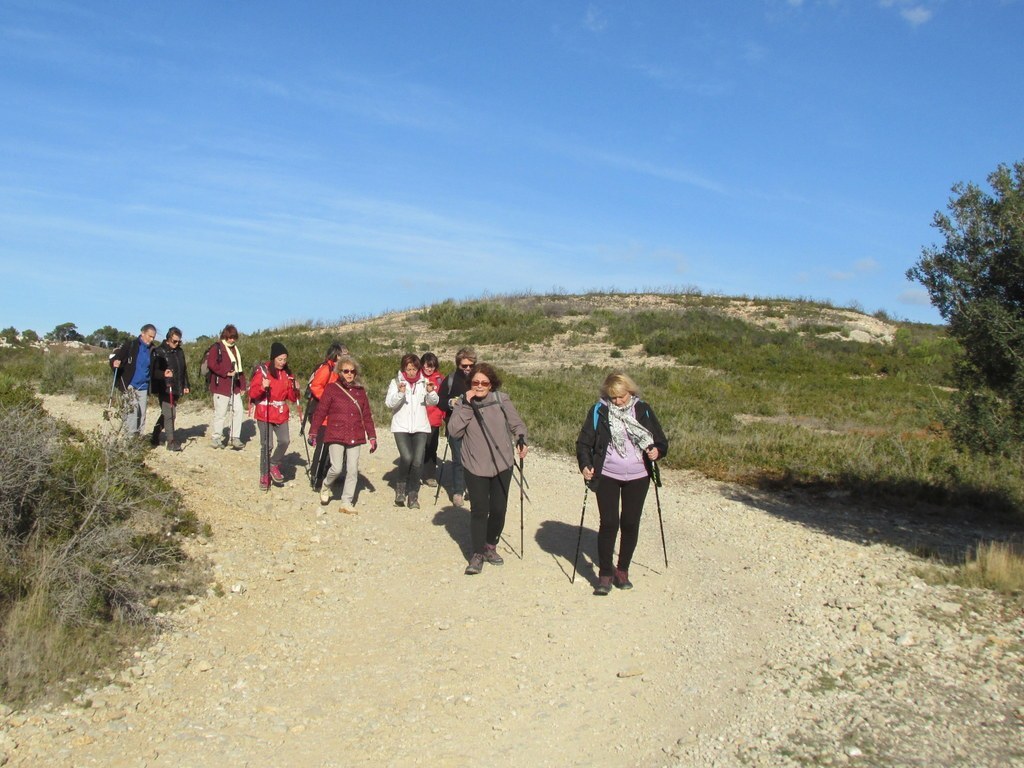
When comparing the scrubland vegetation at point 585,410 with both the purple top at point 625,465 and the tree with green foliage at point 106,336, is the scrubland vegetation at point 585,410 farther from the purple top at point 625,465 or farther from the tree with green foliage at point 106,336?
the tree with green foliage at point 106,336

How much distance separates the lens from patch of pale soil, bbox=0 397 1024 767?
4.73m

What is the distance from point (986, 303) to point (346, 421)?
6563 mm

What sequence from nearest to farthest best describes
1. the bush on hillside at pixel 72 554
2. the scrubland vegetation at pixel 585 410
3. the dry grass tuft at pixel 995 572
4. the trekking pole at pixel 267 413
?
the bush on hillside at pixel 72 554, the scrubland vegetation at pixel 585 410, the dry grass tuft at pixel 995 572, the trekking pole at pixel 267 413

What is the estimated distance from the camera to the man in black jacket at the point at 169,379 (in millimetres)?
11750

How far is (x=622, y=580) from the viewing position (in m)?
7.35

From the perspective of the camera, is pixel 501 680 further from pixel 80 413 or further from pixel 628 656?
pixel 80 413

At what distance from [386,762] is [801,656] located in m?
3.10

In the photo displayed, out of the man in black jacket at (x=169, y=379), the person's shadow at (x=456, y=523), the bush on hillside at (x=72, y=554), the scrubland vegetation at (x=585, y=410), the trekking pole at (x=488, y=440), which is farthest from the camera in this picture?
the man in black jacket at (x=169, y=379)

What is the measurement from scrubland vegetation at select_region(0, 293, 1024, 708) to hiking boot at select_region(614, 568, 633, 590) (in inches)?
121

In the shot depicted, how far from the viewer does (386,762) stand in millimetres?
4621

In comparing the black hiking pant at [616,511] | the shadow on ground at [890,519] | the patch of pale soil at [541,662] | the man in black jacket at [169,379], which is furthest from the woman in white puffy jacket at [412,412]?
the shadow on ground at [890,519]

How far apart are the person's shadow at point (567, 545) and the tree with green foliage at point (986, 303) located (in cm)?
391

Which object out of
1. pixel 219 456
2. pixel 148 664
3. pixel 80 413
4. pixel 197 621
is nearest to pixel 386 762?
pixel 148 664

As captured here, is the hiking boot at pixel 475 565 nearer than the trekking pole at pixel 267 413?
Yes
